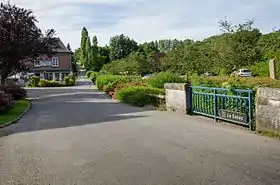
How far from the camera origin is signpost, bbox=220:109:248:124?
37.3 ft

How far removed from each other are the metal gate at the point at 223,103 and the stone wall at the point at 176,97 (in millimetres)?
457

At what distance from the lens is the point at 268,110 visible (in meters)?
10.1

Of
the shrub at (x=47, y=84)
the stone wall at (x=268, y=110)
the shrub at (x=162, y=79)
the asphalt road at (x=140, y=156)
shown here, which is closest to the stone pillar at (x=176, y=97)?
the asphalt road at (x=140, y=156)

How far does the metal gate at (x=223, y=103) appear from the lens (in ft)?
37.2

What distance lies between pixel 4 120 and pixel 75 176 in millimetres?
10623

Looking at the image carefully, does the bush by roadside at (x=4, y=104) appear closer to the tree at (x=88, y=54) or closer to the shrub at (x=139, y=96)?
the shrub at (x=139, y=96)

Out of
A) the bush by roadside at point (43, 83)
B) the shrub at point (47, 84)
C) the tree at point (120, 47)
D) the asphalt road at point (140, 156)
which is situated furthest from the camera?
the tree at point (120, 47)

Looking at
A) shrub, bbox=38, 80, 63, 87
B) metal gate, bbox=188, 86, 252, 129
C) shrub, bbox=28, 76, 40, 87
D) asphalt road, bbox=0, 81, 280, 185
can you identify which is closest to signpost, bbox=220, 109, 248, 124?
metal gate, bbox=188, 86, 252, 129

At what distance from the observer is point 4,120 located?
16422 mm

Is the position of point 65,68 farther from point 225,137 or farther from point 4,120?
point 225,137

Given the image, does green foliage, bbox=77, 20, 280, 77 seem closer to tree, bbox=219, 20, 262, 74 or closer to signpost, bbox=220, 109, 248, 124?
tree, bbox=219, 20, 262, 74

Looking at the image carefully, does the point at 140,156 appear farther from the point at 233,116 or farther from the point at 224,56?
the point at 224,56

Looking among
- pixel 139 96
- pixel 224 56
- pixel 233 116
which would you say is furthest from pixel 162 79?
pixel 233 116

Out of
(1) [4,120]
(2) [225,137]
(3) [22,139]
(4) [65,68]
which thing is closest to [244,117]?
(2) [225,137]
